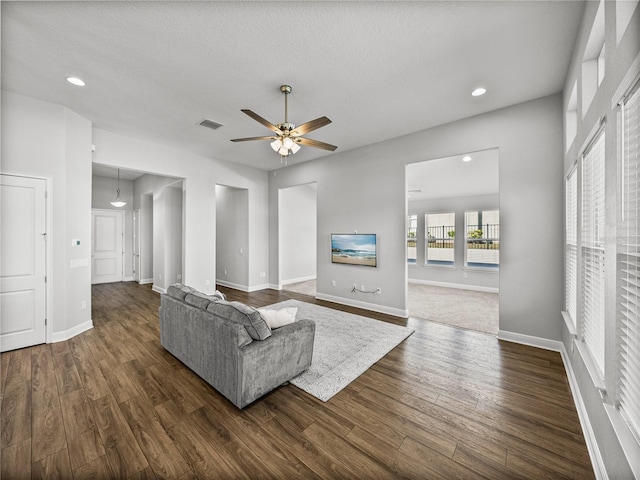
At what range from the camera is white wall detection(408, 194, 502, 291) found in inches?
280

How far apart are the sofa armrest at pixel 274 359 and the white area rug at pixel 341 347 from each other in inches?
8.4

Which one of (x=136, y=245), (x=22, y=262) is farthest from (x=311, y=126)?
(x=136, y=245)

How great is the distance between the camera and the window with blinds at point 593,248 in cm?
172

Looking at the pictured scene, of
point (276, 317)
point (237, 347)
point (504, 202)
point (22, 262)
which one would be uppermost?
point (504, 202)

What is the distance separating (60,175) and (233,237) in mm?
3901

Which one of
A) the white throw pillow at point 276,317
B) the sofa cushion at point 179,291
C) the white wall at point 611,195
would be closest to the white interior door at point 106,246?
the sofa cushion at point 179,291

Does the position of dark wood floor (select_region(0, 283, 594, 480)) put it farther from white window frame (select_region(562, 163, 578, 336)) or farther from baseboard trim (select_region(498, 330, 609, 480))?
white window frame (select_region(562, 163, 578, 336))

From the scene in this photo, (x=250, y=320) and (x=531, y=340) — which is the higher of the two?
(x=250, y=320)

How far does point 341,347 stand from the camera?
3.32m

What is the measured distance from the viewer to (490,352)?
3.21 m

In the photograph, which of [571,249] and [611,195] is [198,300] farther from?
[571,249]

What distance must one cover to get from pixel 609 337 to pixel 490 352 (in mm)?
2100

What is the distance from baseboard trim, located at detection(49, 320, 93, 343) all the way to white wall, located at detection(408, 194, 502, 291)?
8.05m

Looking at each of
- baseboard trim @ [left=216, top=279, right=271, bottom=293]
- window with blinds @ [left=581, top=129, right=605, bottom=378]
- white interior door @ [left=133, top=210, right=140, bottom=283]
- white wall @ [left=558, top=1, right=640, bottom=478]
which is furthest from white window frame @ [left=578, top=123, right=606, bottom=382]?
white interior door @ [left=133, top=210, right=140, bottom=283]
